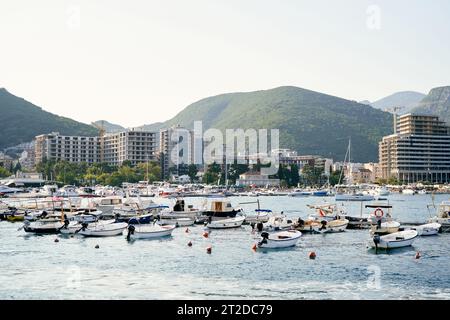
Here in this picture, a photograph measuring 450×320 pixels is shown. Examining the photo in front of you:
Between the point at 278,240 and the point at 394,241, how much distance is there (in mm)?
8764

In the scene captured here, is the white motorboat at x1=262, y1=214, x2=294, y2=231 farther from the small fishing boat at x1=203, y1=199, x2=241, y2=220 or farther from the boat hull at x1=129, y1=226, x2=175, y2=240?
the small fishing boat at x1=203, y1=199, x2=241, y2=220

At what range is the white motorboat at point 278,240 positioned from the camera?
3962 centimetres

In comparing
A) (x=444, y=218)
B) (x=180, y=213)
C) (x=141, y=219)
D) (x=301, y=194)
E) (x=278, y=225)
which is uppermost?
(x=180, y=213)

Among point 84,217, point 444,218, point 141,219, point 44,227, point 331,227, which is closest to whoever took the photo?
point 44,227

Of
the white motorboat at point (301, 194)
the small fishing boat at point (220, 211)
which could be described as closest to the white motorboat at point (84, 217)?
the small fishing boat at point (220, 211)

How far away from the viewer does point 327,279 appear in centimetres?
2788

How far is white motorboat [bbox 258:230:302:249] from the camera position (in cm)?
3962

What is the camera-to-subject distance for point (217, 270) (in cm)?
3089

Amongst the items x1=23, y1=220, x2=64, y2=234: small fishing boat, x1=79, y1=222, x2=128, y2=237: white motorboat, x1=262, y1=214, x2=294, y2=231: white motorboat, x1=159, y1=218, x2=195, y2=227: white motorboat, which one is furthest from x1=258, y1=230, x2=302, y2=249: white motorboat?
x1=23, y1=220, x2=64, y2=234: small fishing boat

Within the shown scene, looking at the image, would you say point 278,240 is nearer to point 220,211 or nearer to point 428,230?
point 428,230

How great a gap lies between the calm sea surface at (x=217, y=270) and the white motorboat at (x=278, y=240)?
715 millimetres

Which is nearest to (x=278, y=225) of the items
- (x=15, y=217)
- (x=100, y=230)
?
(x=100, y=230)

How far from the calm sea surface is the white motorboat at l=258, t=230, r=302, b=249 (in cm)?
72
